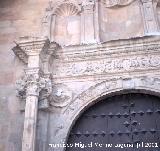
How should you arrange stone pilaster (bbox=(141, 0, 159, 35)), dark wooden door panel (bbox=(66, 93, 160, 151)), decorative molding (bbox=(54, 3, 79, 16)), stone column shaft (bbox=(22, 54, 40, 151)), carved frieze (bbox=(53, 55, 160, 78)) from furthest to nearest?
decorative molding (bbox=(54, 3, 79, 16)) → stone pilaster (bbox=(141, 0, 159, 35)) → carved frieze (bbox=(53, 55, 160, 78)) → dark wooden door panel (bbox=(66, 93, 160, 151)) → stone column shaft (bbox=(22, 54, 40, 151))

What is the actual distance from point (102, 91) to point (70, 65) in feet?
2.13

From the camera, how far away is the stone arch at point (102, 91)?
14.8ft

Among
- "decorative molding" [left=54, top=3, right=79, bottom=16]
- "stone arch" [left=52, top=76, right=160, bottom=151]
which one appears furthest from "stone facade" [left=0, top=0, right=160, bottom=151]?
"decorative molding" [left=54, top=3, right=79, bottom=16]

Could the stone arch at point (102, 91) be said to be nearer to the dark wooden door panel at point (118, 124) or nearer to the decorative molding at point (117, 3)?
the dark wooden door panel at point (118, 124)

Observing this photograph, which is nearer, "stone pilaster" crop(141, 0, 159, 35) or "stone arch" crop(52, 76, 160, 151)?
"stone arch" crop(52, 76, 160, 151)

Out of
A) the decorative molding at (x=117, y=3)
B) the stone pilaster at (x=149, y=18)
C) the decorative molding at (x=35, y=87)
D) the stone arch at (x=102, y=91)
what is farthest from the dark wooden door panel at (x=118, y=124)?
the decorative molding at (x=117, y=3)

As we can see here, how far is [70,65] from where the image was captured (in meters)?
4.96

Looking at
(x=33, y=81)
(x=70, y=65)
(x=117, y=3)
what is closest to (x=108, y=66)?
(x=70, y=65)

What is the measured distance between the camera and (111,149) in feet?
14.6

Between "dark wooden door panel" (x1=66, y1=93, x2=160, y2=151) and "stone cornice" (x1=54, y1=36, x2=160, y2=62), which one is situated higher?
"stone cornice" (x1=54, y1=36, x2=160, y2=62)

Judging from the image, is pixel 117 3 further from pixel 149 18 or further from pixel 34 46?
pixel 34 46

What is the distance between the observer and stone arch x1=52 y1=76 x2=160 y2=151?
452 cm

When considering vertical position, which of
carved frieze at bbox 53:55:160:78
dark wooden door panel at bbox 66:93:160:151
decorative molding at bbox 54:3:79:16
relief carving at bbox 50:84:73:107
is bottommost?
dark wooden door panel at bbox 66:93:160:151

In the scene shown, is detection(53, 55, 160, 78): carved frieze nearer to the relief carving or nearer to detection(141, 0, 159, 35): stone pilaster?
the relief carving
